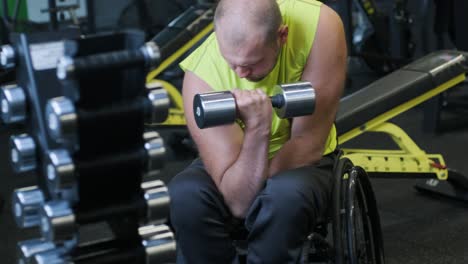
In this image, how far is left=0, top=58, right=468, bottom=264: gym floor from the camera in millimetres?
2564

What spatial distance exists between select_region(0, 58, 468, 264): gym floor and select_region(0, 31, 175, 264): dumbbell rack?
159 cm

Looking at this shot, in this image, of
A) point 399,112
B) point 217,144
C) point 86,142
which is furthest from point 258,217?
point 399,112

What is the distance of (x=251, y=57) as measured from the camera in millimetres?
1634

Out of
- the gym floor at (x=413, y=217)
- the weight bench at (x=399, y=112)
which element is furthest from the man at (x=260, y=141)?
the gym floor at (x=413, y=217)

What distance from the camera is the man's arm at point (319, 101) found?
1.76 meters

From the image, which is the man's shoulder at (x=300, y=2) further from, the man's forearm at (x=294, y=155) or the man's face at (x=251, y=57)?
the man's forearm at (x=294, y=155)

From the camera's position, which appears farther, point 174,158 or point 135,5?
point 135,5

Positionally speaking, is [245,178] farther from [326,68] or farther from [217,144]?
[326,68]

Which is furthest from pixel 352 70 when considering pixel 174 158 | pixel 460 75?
pixel 460 75

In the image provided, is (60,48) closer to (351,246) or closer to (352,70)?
(351,246)

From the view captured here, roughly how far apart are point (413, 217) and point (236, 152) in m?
1.35

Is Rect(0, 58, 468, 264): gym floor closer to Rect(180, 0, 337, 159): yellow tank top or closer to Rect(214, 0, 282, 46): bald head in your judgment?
Rect(180, 0, 337, 159): yellow tank top

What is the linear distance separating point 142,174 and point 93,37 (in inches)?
7.9

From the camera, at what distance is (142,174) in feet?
3.52
